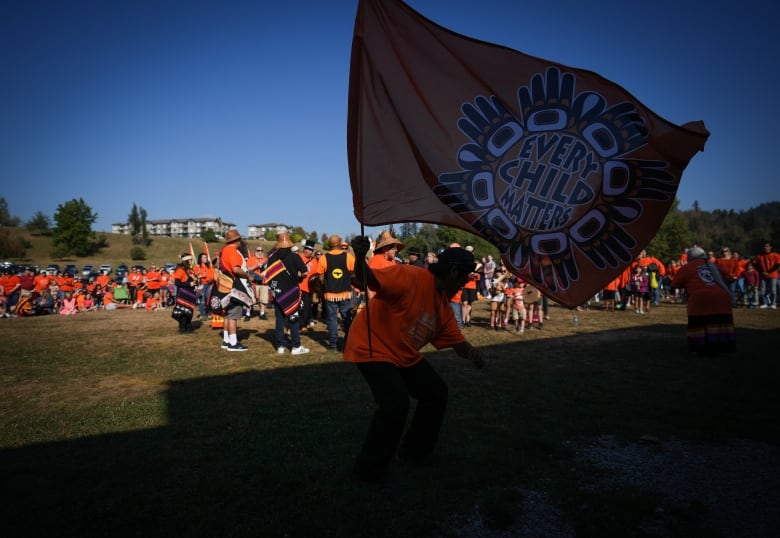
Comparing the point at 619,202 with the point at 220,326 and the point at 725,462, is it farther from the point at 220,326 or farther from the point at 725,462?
the point at 220,326

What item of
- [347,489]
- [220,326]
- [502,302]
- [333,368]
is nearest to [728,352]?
[502,302]

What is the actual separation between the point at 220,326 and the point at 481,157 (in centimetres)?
981

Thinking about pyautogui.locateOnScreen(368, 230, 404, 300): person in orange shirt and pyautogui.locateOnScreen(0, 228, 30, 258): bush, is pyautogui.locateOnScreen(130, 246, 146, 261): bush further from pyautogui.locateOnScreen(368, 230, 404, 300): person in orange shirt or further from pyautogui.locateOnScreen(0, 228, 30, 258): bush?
pyautogui.locateOnScreen(368, 230, 404, 300): person in orange shirt

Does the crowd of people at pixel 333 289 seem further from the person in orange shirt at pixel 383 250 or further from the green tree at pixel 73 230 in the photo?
the green tree at pixel 73 230

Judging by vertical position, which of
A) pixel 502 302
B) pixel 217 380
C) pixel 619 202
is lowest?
pixel 217 380

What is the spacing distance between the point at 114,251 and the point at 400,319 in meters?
79.0

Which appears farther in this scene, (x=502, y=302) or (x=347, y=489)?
A: (x=502, y=302)

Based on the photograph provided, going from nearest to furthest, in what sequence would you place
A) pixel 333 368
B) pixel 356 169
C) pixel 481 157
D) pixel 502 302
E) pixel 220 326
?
pixel 356 169, pixel 481 157, pixel 333 368, pixel 220 326, pixel 502 302

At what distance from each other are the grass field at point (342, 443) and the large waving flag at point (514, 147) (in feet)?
5.65

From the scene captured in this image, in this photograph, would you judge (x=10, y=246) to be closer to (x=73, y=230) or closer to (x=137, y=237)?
(x=73, y=230)

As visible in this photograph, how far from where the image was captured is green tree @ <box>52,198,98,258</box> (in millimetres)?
64062

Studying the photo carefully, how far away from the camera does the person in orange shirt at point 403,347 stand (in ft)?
11.5

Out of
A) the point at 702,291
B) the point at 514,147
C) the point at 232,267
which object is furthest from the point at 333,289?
the point at 702,291

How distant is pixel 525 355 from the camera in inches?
345
